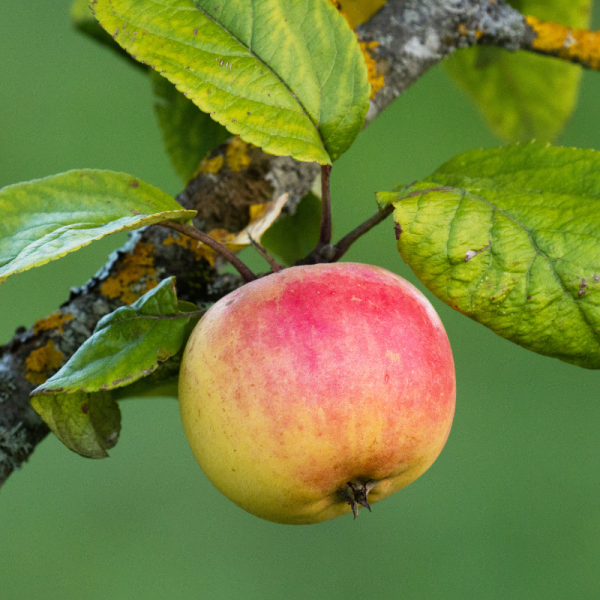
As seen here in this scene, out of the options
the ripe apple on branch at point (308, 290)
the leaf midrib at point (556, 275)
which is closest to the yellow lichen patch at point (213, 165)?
the ripe apple on branch at point (308, 290)

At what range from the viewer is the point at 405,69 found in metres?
0.56

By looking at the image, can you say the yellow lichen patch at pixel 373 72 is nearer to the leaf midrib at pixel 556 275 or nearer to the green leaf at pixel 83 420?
the leaf midrib at pixel 556 275

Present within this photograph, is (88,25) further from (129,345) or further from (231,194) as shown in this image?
(129,345)

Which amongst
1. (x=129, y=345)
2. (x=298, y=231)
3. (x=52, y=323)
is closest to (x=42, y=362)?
(x=52, y=323)

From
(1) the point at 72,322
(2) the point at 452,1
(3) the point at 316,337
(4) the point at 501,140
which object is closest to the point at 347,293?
(3) the point at 316,337

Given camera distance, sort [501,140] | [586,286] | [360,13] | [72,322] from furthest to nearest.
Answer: [501,140] < [360,13] < [72,322] < [586,286]

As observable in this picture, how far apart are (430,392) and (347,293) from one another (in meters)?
0.07

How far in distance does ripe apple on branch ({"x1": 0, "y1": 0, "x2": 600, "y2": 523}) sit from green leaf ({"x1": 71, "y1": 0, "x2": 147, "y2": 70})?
0.26 meters

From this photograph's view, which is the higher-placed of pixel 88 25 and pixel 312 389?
pixel 88 25

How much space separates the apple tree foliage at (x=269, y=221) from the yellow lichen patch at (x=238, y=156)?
106 millimetres

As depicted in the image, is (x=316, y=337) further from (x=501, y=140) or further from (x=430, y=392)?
(x=501, y=140)

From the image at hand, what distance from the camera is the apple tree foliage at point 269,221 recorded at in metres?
0.35

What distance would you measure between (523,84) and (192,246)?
487 millimetres

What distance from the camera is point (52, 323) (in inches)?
19.8
